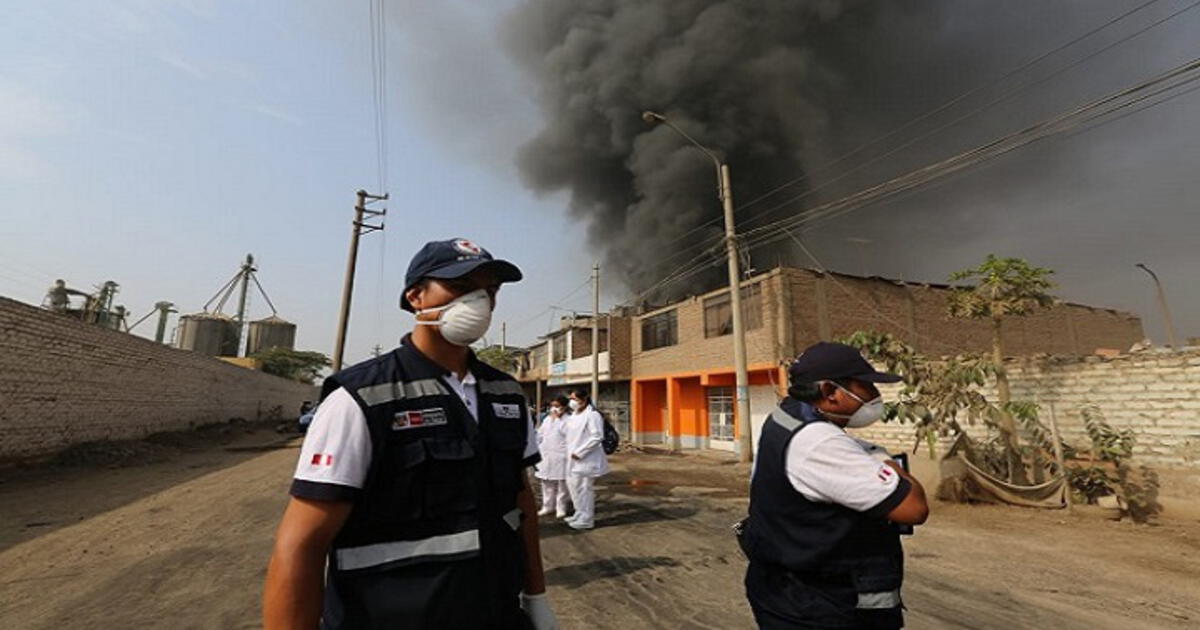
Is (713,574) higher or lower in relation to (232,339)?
lower

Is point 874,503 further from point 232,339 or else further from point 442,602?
point 232,339

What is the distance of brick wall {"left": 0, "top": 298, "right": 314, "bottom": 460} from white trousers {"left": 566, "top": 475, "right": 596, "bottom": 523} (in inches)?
387

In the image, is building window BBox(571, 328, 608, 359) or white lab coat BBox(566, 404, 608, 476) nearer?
white lab coat BBox(566, 404, 608, 476)

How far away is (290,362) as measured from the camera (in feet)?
140

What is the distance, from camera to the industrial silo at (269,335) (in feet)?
152

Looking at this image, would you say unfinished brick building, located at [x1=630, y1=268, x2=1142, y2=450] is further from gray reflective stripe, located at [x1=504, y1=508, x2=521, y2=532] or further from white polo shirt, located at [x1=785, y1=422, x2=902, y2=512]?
gray reflective stripe, located at [x1=504, y1=508, x2=521, y2=532]

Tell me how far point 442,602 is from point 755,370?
56.4 ft

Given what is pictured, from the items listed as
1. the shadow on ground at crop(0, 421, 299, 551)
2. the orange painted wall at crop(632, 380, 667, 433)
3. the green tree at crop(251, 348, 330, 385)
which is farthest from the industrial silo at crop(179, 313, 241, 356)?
the orange painted wall at crop(632, 380, 667, 433)

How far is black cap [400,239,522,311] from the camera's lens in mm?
1588

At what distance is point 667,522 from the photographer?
7.15 m

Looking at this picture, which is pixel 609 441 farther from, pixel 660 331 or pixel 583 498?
pixel 660 331

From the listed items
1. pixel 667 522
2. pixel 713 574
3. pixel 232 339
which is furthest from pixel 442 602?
pixel 232 339

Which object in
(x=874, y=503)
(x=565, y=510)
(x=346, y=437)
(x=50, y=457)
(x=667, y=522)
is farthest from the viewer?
(x=50, y=457)

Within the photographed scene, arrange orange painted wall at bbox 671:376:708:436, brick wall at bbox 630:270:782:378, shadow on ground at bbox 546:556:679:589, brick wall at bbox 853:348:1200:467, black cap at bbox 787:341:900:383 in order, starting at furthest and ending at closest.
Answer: orange painted wall at bbox 671:376:708:436 → brick wall at bbox 630:270:782:378 → brick wall at bbox 853:348:1200:467 → shadow on ground at bbox 546:556:679:589 → black cap at bbox 787:341:900:383
